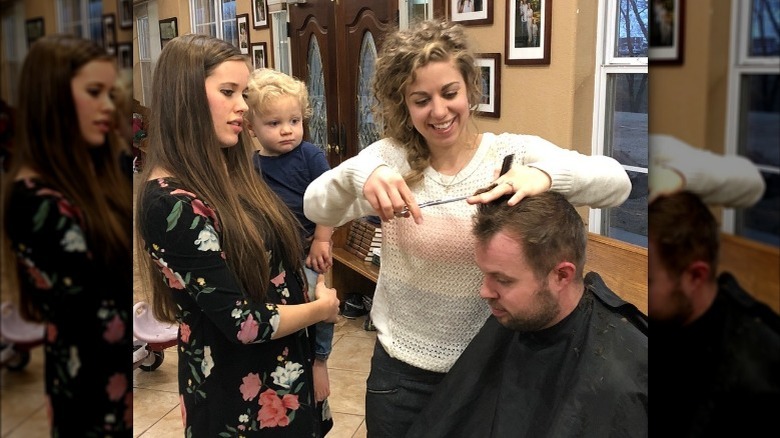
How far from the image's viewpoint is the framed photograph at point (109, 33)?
0.58 metres

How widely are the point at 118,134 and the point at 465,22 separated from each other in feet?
2.04

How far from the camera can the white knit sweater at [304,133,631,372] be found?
3.37ft

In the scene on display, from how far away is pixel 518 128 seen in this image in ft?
3.45

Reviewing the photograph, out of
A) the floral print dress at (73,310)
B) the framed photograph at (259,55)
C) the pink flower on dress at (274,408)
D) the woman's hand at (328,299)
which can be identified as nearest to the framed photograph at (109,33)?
the floral print dress at (73,310)

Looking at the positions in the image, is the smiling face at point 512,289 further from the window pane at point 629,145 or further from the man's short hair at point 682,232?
the man's short hair at point 682,232

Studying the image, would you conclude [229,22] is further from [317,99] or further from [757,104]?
[757,104]

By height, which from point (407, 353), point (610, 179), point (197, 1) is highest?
point (197, 1)

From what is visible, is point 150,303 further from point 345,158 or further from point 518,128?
point 518,128

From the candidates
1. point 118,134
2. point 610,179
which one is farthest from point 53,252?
point 610,179

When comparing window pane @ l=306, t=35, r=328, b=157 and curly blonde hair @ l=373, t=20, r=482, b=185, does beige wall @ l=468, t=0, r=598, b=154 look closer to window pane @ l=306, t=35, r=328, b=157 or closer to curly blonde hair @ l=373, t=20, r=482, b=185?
curly blonde hair @ l=373, t=20, r=482, b=185

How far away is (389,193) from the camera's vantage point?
104cm

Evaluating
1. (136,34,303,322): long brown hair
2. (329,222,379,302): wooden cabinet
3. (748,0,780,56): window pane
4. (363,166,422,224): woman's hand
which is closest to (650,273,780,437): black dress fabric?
(748,0,780,56): window pane

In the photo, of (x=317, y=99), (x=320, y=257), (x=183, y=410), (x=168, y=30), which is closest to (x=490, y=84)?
(x=317, y=99)

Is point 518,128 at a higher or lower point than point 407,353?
higher
